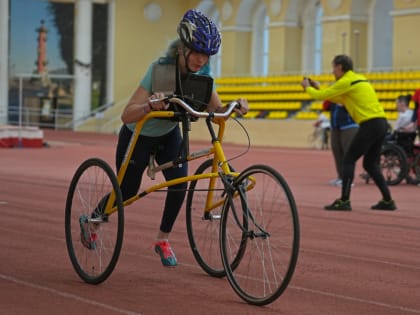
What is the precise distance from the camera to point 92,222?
7.55 meters

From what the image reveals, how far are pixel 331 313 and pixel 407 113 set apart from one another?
13.6 m

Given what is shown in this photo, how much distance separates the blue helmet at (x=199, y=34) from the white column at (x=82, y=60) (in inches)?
1768

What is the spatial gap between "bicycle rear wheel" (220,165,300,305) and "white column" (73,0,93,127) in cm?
4536

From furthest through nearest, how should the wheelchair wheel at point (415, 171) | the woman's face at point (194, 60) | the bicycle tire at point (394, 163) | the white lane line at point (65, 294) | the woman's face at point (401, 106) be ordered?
1. the woman's face at point (401, 106)
2. the wheelchair wheel at point (415, 171)
3. the bicycle tire at point (394, 163)
4. the woman's face at point (194, 60)
5. the white lane line at point (65, 294)

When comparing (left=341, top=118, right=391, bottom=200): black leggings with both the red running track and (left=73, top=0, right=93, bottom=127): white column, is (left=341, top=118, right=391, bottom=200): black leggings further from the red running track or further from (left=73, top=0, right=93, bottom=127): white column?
(left=73, top=0, right=93, bottom=127): white column

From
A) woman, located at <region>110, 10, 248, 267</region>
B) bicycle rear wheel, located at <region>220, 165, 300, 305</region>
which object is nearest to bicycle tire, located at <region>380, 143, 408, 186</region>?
woman, located at <region>110, 10, 248, 267</region>

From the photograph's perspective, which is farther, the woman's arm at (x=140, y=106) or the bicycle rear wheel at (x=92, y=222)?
the bicycle rear wheel at (x=92, y=222)

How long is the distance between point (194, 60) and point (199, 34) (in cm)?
21

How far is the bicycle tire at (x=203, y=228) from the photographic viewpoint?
7453 mm

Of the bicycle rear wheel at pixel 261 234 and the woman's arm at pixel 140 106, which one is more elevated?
the woman's arm at pixel 140 106

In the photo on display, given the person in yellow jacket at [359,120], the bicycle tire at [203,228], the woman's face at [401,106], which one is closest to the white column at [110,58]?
the woman's face at [401,106]

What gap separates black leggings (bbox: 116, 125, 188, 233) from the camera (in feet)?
24.8

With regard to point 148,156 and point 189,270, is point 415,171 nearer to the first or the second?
point 189,270

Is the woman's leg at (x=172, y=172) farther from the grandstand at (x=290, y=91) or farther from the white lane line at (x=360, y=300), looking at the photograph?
→ the grandstand at (x=290, y=91)
